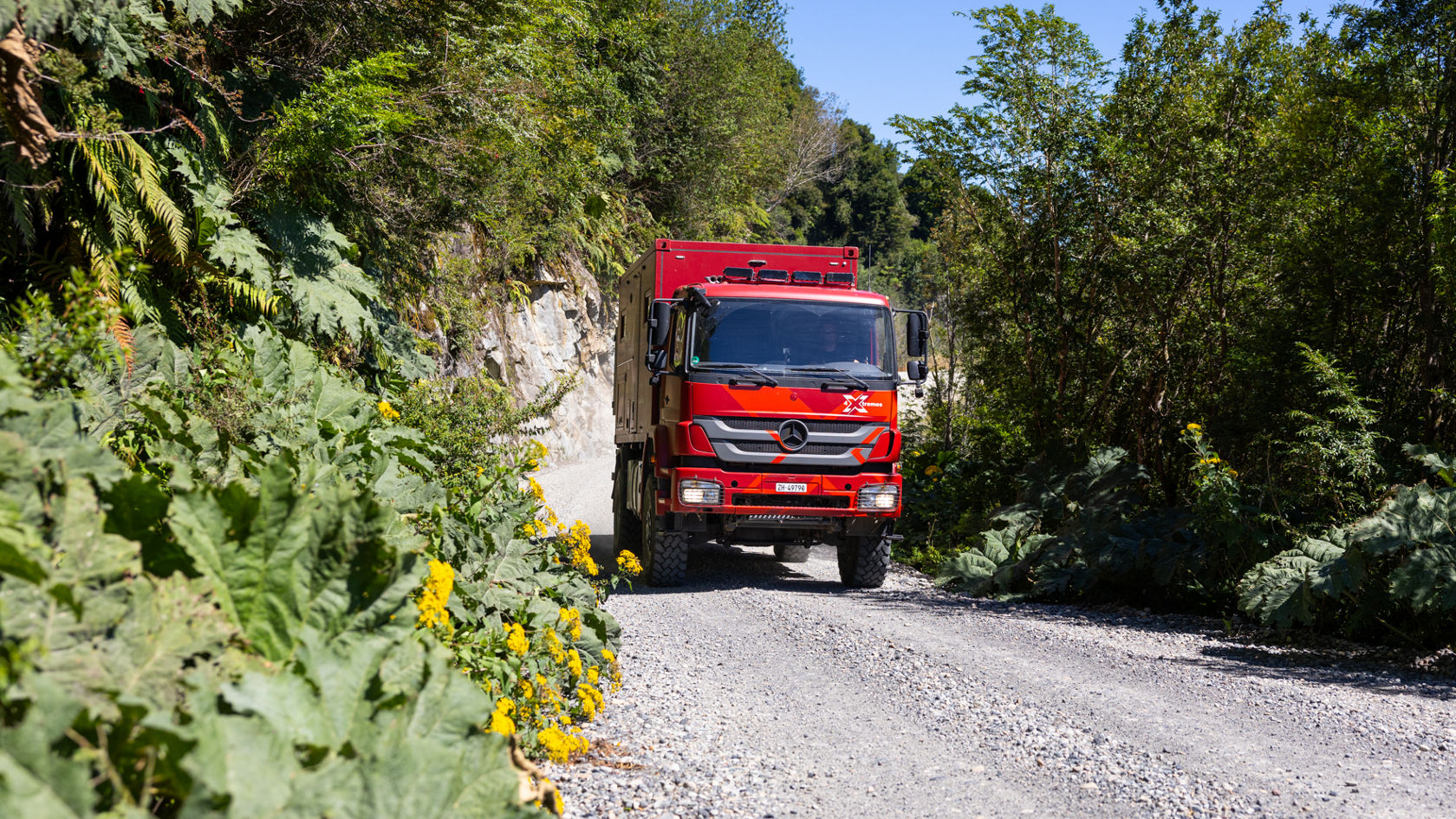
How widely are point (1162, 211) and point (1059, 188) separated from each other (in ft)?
5.01

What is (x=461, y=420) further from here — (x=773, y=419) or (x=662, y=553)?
(x=773, y=419)

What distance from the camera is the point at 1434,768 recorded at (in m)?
4.48

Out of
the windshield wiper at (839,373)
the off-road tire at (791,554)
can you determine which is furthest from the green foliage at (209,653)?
the off-road tire at (791,554)

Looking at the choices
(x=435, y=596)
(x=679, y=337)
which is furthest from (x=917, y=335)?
(x=435, y=596)

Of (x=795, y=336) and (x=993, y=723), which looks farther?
(x=795, y=336)

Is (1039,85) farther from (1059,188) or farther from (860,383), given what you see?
(860,383)

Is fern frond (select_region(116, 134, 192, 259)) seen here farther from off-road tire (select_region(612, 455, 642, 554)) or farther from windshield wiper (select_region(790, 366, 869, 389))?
off-road tire (select_region(612, 455, 642, 554))

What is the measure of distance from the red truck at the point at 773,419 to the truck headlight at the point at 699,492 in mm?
11

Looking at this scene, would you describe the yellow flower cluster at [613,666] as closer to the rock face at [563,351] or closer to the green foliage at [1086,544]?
the green foliage at [1086,544]

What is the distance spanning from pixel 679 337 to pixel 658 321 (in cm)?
29

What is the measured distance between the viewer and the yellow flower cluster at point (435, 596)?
3.12m

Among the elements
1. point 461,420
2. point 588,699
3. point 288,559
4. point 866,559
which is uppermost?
point 461,420

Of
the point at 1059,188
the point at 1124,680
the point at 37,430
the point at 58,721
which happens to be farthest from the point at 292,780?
the point at 1059,188

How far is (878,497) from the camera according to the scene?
31.1 feet
